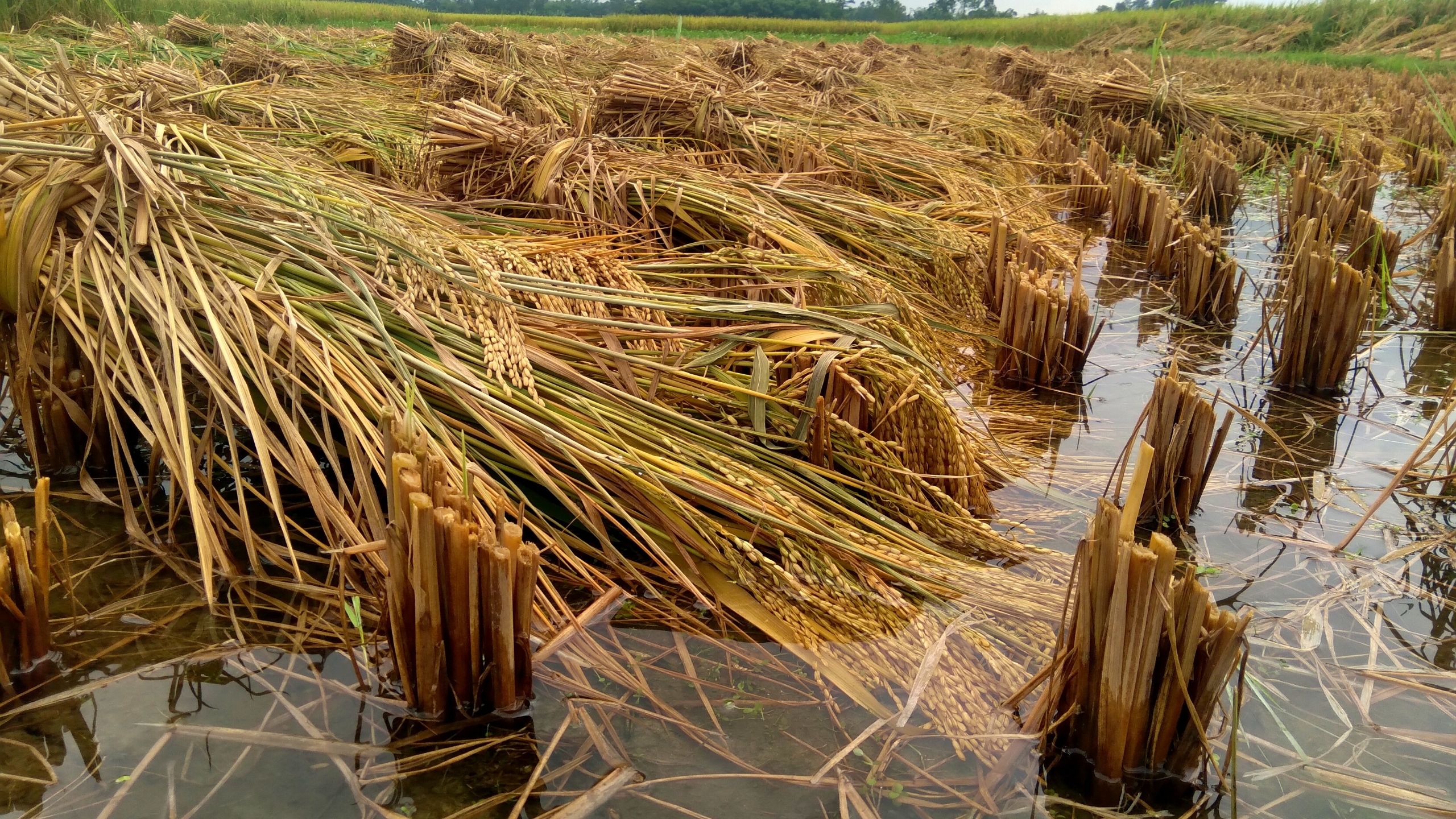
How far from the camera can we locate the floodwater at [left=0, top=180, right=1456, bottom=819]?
1.73 meters

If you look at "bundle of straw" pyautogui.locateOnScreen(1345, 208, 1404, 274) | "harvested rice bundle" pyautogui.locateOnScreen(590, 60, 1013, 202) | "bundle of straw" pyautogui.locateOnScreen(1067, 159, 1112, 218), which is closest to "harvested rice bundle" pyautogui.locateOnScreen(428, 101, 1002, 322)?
"harvested rice bundle" pyautogui.locateOnScreen(590, 60, 1013, 202)

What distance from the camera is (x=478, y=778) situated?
1775 mm

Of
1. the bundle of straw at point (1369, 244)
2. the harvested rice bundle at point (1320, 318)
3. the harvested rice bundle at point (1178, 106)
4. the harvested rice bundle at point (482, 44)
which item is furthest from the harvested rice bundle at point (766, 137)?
the harvested rice bundle at point (1178, 106)

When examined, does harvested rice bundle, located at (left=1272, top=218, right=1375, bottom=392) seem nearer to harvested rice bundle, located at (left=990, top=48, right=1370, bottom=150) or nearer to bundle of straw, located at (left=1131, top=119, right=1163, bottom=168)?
harvested rice bundle, located at (left=990, top=48, right=1370, bottom=150)

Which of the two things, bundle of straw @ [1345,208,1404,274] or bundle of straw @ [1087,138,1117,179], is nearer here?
bundle of straw @ [1345,208,1404,274]

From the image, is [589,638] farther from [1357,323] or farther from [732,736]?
[1357,323]

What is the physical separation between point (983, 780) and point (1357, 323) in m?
2.89

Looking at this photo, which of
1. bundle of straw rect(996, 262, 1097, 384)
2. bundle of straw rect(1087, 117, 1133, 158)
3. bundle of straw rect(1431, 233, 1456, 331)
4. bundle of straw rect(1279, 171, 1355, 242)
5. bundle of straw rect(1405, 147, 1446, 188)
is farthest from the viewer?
bundle of straw rect(1087, 117, 1133, 158)

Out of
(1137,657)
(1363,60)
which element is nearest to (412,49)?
(1137,657)

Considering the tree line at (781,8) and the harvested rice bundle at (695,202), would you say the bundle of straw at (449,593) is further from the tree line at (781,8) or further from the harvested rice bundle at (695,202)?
the tree line at (781,8)

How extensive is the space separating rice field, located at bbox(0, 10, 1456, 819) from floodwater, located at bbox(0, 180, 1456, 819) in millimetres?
10

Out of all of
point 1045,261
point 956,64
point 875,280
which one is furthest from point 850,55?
point 875,280

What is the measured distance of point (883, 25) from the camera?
132ft

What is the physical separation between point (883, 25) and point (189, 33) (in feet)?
114
